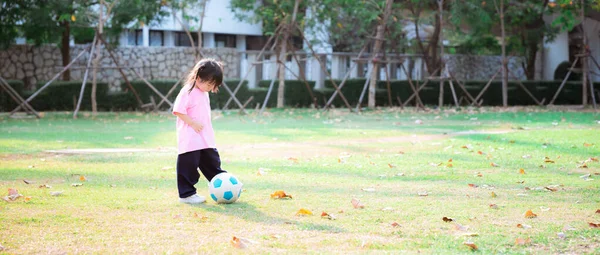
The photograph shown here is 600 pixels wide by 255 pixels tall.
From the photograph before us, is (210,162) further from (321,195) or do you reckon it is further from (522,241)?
(522,241)

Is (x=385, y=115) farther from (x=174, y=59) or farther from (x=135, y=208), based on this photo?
(x=135, y=208)

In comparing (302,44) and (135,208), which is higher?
(302,44)

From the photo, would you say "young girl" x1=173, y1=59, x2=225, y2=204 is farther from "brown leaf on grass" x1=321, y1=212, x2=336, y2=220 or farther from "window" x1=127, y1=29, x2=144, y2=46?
"window" x1=127, y1=29, x2=144, y2=46

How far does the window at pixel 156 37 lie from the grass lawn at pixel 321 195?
21.1 metres

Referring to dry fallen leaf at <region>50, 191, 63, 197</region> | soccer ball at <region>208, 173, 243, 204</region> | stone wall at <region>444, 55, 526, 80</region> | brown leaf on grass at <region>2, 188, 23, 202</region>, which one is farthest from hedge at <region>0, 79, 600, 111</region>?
soccer ball at <region>208, 173, 243, 204</region>

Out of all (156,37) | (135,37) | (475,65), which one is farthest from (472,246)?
(156,37)

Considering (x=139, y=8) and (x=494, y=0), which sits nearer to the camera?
(x=139, y=8)

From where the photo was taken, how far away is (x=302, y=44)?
36.7 meters

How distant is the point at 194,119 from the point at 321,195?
1.38 m

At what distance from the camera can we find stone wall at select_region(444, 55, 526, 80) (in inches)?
1366

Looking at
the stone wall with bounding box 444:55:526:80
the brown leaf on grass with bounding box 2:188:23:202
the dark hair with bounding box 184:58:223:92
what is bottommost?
the brown leaf on grass with bounding box 2:188:23:202

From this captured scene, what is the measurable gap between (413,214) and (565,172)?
3721 mm

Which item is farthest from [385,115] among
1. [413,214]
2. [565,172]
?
[413,214]

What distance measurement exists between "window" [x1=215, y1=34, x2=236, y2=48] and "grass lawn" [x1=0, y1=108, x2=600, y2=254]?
22.8 m
